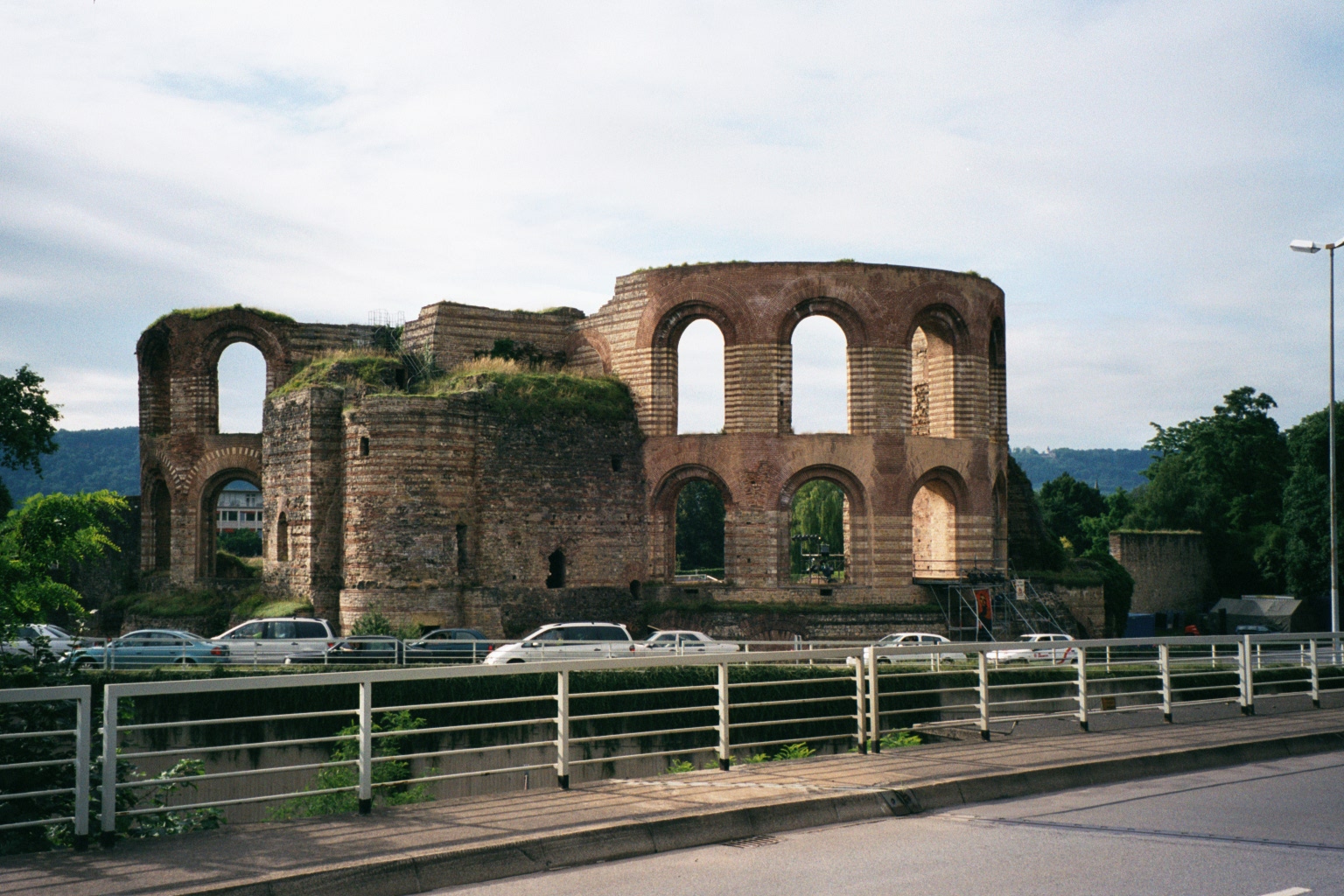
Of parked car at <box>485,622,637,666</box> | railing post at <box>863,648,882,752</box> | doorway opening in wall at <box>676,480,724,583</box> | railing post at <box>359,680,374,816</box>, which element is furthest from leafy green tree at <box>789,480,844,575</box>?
railing post at <box>359,680,374,816</box>

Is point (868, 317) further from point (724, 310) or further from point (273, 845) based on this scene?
point (273, 845)

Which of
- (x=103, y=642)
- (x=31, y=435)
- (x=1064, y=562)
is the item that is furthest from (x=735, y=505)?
(x=31, y=435)

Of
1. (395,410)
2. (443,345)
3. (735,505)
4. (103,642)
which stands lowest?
(103,642)

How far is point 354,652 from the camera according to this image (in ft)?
90.2

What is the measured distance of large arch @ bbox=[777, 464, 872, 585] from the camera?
35000mm

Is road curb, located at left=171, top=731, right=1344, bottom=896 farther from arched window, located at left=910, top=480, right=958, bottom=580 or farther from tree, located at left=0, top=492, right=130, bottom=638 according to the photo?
arched window, located at left=910, top=480, right=958, bottom=580

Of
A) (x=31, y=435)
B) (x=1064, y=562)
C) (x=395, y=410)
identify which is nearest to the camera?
(x=395, y=410)

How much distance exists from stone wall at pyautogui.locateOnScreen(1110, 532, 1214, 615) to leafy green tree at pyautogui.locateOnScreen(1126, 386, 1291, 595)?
1.72 metres

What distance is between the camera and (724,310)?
35750mm

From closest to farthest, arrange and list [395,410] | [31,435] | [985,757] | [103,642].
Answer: [985,757]
[103,642]
[395,410]
[31,435]

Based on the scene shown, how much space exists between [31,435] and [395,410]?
62.6 feet

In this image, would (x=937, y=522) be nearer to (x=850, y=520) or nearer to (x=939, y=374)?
(x=850, y=520)

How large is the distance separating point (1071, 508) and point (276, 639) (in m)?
77.1

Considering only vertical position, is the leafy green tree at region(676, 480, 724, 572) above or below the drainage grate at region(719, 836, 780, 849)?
above
